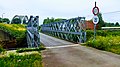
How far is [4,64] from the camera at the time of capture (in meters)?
10.5

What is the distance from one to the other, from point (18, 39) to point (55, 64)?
68.2 feet

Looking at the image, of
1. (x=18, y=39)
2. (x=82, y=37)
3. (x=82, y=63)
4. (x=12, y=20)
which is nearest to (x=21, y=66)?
(x=82, y=63)

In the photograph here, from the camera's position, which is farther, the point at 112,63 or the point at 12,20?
the point at 12,20

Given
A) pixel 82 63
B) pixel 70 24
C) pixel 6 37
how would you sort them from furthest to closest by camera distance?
1. pixel 6 37
2. pixel 70 24
3. pixel 82 63

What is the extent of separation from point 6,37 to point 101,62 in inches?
940

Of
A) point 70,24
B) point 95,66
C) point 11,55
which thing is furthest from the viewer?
point 70,24

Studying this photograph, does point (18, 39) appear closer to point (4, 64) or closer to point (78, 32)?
point (78, 32)

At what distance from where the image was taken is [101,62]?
34.6ft

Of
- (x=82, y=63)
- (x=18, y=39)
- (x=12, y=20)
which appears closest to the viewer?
(x=82, y=63)

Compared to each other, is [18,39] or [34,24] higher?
[34,24]

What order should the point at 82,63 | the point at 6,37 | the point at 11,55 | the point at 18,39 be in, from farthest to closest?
the point at 6,37
the point at 18,39
the point at 11,55
the point at 82,63

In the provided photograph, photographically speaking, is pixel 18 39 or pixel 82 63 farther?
pixel 18 39

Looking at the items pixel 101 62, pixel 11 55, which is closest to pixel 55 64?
pixel 101 62

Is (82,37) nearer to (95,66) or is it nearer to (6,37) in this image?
(95,66)
